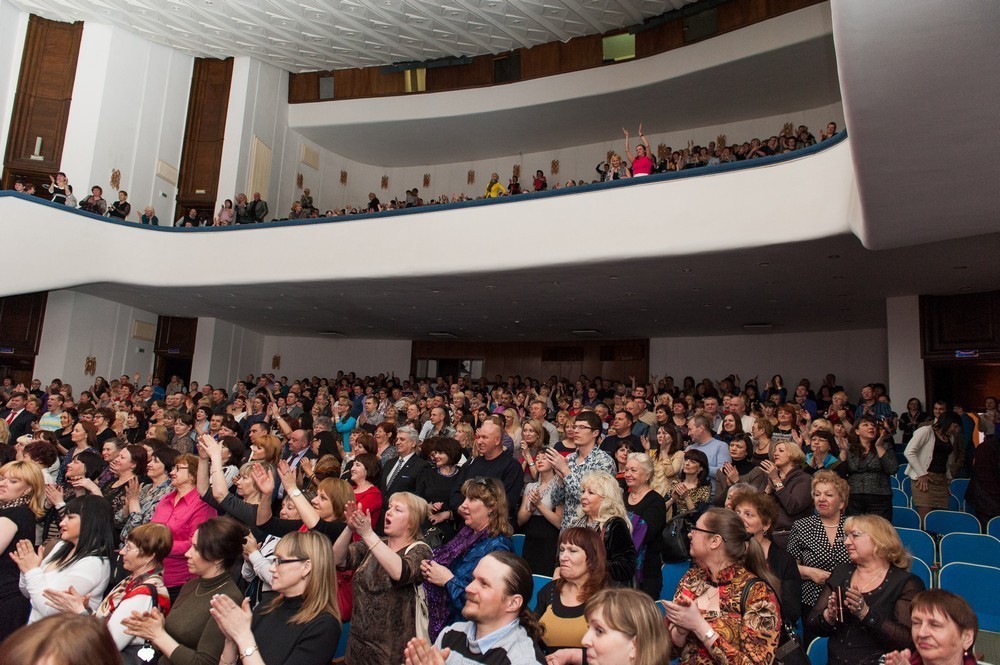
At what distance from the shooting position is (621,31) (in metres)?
12.8

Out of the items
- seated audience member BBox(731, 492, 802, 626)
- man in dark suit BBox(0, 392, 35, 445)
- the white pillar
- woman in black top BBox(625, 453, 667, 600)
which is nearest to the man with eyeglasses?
woman in black top BBox(625, 453, 667, 600)

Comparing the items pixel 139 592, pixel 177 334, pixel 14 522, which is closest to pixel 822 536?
pixel 139 592

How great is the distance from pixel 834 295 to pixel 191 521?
321 inches

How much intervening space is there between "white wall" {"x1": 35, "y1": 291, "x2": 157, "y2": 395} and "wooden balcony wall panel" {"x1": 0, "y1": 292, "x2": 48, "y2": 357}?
0.10 m

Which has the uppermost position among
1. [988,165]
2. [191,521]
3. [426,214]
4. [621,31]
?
[621,31]

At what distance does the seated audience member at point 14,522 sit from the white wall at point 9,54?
11.4m

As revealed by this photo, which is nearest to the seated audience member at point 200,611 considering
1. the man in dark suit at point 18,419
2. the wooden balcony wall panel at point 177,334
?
the man in dark suit at point 18,419

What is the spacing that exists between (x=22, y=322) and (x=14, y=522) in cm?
1042

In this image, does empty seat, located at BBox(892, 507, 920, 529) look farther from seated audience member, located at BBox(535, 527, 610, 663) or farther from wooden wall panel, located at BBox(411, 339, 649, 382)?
wooden wall panel, located at BBox(411, 339, 649, 382)

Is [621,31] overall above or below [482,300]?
Answer: above

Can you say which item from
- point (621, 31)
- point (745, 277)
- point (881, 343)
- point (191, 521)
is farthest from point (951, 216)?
point (621, 31)

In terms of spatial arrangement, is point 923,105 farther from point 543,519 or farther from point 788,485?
point 543,519

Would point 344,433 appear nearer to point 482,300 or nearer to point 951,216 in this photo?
point 482,300

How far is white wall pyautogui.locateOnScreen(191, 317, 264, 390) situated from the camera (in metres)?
13.8
